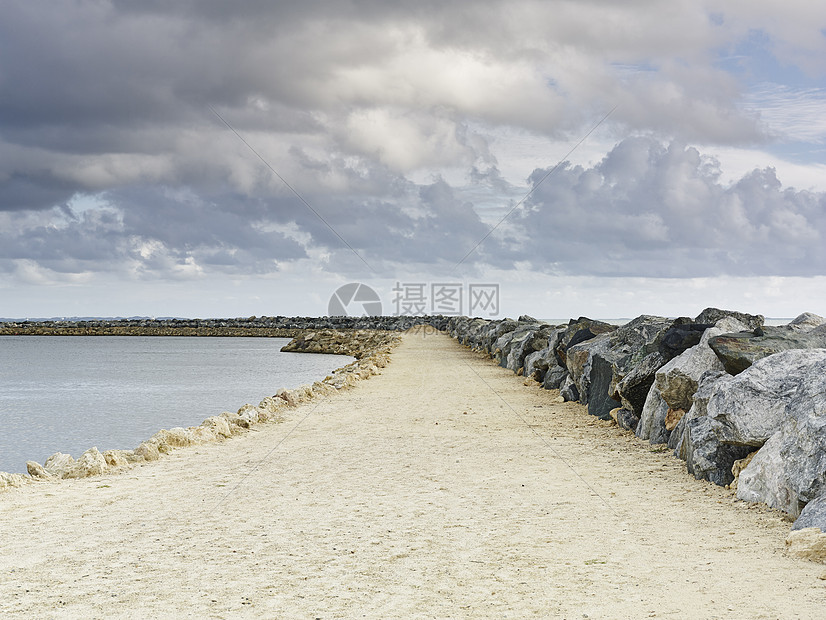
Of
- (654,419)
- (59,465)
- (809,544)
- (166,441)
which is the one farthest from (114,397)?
(809,544)

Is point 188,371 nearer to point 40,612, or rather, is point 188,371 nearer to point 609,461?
point 609,461

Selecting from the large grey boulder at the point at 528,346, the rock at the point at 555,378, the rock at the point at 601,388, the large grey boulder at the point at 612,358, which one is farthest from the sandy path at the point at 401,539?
the large grey boulder at the point at 528,346

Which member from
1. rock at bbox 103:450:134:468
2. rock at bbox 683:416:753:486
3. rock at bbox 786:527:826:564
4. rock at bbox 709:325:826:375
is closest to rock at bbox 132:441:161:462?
rock at bbox 103:450:134:468

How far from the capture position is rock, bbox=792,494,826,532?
4.84 meters

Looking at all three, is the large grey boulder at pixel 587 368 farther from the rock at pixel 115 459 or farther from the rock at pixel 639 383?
the rock at pixel 115 459

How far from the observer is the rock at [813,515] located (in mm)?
4840

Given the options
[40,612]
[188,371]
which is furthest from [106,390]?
[40,612]

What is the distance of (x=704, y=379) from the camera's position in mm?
7609

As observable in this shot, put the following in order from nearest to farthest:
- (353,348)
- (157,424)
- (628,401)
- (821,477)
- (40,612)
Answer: (40,612)
(821,477)
(628,401)
(157,424)
(353,348)

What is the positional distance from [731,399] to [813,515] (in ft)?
5.90

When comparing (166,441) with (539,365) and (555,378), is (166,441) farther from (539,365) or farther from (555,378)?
(539,365)

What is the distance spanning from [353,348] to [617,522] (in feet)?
124

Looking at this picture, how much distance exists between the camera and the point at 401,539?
5207mm

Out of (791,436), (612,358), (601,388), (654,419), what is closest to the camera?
(791,436)
